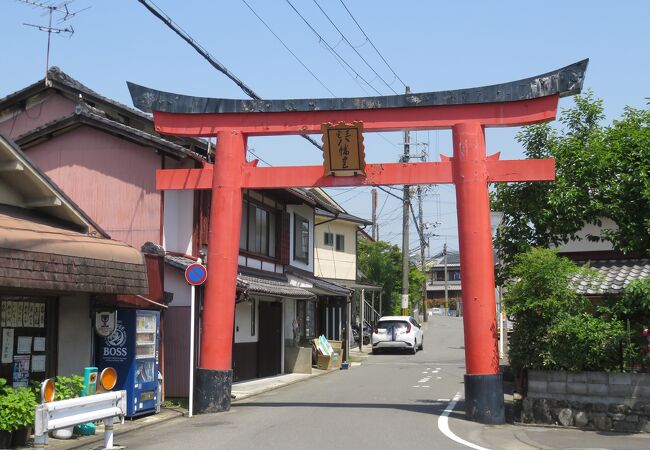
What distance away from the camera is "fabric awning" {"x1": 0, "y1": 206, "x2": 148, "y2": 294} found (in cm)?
952

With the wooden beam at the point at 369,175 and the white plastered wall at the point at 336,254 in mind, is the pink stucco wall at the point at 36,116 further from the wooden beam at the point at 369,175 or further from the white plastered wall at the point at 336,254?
the white plastered wall at the point at 336,254

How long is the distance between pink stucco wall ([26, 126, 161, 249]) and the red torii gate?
203 centimetres

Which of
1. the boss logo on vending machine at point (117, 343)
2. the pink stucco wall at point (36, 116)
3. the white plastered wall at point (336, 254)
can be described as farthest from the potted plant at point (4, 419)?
the white plastered wall at point (336, 254)

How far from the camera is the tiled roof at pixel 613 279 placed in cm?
1318

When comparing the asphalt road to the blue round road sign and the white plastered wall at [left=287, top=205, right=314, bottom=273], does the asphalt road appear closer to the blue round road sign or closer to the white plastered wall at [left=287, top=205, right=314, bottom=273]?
the blue round road sign

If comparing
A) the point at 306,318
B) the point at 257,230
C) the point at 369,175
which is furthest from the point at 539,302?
the point at 306,318

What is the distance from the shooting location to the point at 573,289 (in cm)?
1311

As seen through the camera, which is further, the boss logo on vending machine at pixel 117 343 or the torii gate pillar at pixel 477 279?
the boss logo on vending machine at pixel 117 343

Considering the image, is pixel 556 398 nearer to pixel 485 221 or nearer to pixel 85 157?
pixel 485 221

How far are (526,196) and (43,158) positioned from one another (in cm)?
1150

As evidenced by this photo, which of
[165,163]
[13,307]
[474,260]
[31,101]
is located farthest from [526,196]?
[31,101]

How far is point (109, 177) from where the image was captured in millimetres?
17422

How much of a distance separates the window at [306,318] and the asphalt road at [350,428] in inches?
298

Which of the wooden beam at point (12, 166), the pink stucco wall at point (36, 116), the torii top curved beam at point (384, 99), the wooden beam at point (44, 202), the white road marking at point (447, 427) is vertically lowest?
the white road marking at point (447, 427)
